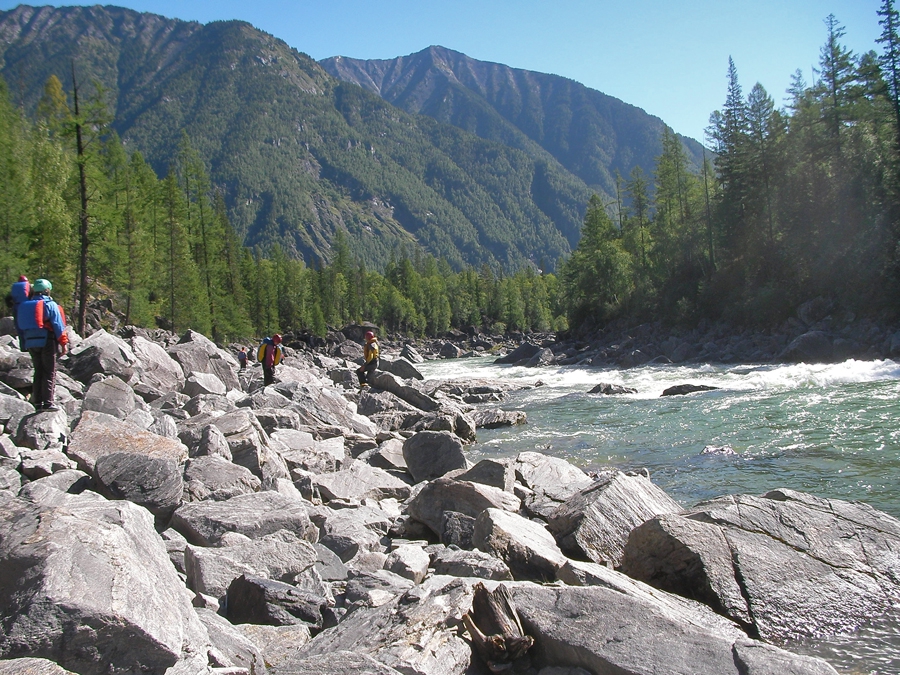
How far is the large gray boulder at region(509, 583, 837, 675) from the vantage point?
4195 mm

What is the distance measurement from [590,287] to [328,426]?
51.1 metres

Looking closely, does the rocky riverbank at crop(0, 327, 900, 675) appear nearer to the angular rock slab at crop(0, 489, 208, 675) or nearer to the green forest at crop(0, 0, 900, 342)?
the angular rock slab at crop(0, 489, 208, 675)

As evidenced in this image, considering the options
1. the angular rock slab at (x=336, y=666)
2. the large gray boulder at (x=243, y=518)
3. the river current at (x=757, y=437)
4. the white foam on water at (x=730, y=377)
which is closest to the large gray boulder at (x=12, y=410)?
the large gray boulder at (x=243, y=518)

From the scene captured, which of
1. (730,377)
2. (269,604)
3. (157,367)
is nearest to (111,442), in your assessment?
(269,604)

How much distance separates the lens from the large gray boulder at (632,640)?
4.20 meters

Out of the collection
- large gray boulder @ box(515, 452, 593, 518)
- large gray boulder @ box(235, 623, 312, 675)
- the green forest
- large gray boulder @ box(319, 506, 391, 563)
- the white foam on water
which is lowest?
the white foam on water

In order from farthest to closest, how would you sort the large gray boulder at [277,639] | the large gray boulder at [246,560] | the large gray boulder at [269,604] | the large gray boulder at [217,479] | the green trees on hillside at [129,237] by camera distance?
the green trees on hillside at [129,237] < the large gray boulder at [217,479] < the large gray boulder at [246,560] < the large gray boulder at [269,604] < the large gray boulder at [277,639]

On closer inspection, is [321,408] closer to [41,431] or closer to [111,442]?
[111,442]

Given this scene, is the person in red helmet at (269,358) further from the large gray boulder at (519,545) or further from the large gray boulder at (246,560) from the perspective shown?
the large gray boulder at (519,545)

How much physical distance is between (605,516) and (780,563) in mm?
1922

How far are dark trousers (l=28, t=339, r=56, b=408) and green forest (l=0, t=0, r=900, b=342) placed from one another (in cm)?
1793

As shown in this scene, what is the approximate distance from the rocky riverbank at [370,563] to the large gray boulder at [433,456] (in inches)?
40.9

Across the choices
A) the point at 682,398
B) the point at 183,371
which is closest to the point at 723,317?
the point at 682,398

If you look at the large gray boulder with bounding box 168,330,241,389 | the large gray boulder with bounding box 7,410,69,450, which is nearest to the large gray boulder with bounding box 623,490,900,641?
the large gray boulder with bounding box 7,410,69,450
